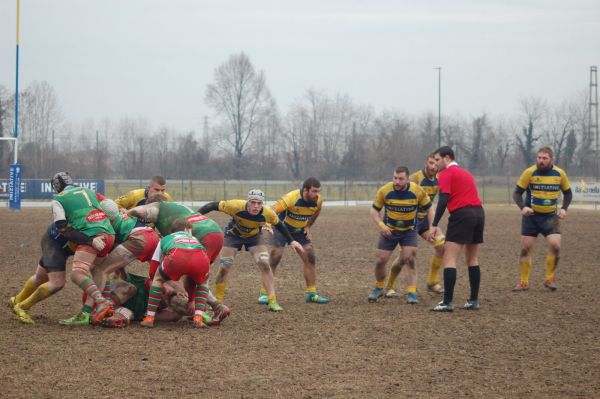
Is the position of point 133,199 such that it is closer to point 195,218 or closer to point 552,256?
point 195,218

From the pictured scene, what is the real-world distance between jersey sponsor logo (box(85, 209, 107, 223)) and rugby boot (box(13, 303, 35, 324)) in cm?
135

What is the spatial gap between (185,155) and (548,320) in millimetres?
54034

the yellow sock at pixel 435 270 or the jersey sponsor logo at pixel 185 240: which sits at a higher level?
the jersey sponsor logo at pixel 185 240

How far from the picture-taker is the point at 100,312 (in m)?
8.88

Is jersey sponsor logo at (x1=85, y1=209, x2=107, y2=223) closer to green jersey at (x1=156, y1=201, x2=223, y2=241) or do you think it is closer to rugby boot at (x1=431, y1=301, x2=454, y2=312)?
green jersey at (x1=156, y1=201, x2=223, y2=241)

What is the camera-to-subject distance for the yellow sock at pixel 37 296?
906 cm

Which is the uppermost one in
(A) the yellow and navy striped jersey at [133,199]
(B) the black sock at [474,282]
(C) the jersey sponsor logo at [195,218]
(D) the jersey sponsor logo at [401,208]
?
(A) the yellow and navy striped jersey at [133,199]

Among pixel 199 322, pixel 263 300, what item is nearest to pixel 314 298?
pixel 263 300

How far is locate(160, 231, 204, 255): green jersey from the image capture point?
8812mm

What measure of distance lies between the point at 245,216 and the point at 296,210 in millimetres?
1027

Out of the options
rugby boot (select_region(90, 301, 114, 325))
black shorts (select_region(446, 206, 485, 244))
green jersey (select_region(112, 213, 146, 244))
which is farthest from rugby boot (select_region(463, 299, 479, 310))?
rugby boot (select_region(90, 301, 114, 325))

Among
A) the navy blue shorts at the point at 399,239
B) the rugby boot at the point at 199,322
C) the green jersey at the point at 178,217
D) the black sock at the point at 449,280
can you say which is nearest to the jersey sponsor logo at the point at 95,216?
the green jersey at the point at 178,217

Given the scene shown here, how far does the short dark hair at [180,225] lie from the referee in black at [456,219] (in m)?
3.23

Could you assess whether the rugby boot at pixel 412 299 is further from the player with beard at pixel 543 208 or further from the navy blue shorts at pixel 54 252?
the navy blue shorts at pixel 54 252
